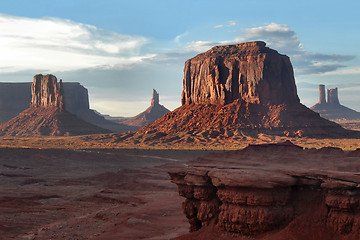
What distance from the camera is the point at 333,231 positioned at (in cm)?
1452

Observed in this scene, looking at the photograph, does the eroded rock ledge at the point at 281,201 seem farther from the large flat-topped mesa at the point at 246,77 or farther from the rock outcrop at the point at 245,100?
the large flat-topped mesa at the point at 246,77

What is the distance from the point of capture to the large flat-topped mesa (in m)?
133

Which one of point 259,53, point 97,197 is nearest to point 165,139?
point 259,53

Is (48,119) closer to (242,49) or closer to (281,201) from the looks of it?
(242,49)

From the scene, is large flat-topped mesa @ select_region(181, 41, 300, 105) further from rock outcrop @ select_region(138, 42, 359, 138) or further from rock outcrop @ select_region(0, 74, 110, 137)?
rock outcrop @ select_region(0, 74, 110, 137)

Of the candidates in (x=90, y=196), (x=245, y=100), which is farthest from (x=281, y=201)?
(x=245, y=100)

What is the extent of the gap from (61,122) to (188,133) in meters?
66.3

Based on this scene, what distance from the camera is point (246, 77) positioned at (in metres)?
135

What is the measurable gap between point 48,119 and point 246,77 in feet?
273

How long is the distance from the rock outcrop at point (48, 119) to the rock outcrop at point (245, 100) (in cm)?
3869

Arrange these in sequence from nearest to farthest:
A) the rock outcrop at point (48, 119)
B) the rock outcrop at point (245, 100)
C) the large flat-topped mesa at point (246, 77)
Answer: the rock outcrop at point (245, 100), the large flat-topped mesa at point (246, 77), the rock outcrop at point (48, 119)

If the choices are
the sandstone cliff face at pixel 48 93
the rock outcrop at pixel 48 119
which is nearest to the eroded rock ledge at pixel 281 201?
the rock outcrop at pixel 48 119

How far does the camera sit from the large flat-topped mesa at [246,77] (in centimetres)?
13275

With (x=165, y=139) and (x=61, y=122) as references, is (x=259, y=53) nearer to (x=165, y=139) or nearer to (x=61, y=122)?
(x=165, y=139)
